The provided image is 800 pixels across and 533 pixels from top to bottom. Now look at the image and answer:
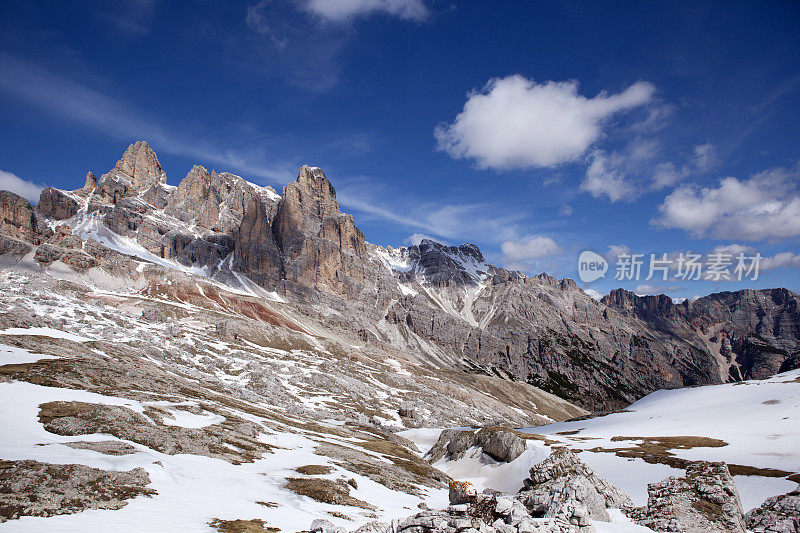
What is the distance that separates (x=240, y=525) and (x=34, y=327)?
8882 centimetres

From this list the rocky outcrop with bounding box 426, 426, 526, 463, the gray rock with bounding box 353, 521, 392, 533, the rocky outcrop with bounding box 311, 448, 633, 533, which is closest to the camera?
the rocky outcrop with bounding box 311, 448, 633, 533

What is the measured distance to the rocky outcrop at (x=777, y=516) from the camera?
18266mm

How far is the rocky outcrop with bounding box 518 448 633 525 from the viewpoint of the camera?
17.8 meters

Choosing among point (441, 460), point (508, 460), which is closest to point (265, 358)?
point (441, 460)

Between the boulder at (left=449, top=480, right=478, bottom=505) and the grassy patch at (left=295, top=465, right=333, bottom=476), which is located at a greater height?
the boulder at (left=449, top=480, right=478, bottom=505)

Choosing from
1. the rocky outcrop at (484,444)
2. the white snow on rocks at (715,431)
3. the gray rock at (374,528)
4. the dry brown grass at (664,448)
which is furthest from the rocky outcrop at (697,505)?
the rocky outcrop at (484,444)

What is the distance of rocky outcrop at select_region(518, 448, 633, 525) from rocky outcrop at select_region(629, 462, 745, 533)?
6.45 ft

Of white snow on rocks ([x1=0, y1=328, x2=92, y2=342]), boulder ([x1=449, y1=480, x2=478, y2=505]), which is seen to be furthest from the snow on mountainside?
white snow on rocks ([x1=0, y1=328, x2=92, y2=342])

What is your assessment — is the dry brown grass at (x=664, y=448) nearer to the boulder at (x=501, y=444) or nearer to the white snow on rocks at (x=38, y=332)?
the boulder at (x=501, y=444)

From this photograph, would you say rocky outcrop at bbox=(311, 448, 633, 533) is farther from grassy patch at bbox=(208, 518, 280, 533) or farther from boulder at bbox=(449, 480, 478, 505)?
grassy patch at bbox=(208, 518, 280, 533)

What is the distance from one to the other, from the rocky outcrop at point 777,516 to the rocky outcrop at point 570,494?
587cm

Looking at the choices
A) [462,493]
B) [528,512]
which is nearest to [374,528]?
[528,512]

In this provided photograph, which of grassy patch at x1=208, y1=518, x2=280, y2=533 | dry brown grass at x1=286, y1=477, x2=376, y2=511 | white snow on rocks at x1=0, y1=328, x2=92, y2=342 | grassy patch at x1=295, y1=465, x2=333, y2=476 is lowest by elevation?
grassy patch at x1=295, y1=465, x2=333, y2=476

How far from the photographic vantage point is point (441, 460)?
64188 millimetres
